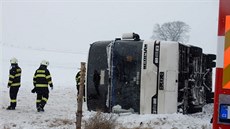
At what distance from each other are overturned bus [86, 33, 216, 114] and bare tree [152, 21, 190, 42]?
7324cm

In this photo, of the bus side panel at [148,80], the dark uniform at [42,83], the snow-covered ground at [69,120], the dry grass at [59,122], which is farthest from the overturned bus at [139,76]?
the dark uniform at [42,83]

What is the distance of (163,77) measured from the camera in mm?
10445

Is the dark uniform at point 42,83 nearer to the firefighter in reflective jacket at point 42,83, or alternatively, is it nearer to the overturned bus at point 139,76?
the firefighter in reflective jacket at point 42,83

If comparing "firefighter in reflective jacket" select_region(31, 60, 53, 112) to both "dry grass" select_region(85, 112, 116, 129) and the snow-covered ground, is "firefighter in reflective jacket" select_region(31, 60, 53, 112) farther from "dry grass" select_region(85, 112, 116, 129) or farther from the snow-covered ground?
"dry grass" select_region(85, 112, 116, 129)

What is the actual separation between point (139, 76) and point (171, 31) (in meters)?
77.7

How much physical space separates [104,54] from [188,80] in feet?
7.81

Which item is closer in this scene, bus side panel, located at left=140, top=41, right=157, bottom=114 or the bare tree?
bus side panel, located at left=140, top=41, right=157, bottom=114

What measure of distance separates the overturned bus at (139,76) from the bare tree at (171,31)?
240 feet

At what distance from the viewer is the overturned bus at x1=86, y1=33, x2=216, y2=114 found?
10453 millimetres

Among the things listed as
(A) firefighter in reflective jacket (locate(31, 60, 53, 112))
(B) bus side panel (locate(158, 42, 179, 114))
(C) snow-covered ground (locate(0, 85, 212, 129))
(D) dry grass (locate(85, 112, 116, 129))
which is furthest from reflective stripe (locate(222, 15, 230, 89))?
(A) firefighter in reflective jacket (locate(31, 60, 53, 112))

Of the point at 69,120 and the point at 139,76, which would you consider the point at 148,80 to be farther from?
the point at 69,120

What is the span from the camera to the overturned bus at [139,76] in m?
→ 10.5

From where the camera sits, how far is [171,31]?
87.2 m

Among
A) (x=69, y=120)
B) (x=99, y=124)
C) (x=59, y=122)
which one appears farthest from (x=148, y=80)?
(x=99, y=124)
